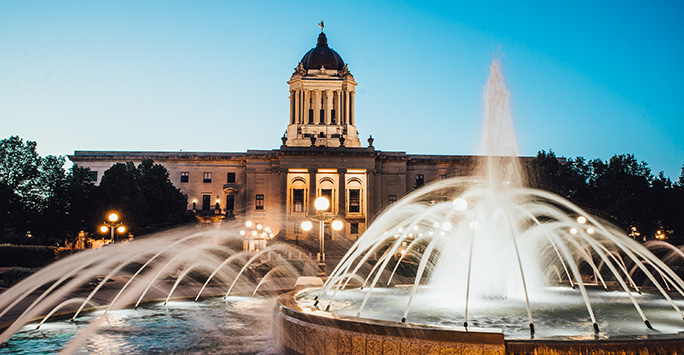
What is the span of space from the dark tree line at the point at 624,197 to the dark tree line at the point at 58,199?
37.3 m

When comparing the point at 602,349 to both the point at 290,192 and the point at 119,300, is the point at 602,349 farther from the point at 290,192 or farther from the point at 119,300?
the point at 290,192

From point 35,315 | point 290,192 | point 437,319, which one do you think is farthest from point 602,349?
point 290,192

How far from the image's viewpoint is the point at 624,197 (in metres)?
43.5

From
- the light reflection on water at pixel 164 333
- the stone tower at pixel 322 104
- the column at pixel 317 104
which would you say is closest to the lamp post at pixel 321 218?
the light reflection on water at pixel 164 333

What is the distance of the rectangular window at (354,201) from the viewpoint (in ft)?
234

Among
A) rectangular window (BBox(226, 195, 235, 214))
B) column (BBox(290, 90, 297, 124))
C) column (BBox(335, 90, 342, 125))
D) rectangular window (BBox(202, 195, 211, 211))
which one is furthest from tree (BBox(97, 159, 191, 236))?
column (BBox(335, 90, 342, 125))

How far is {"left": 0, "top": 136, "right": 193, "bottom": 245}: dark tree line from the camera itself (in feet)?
154

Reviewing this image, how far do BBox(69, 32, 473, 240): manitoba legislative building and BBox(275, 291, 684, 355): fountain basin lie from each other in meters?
54.5

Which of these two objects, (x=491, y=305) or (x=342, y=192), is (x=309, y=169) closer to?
(x=342, y=192)

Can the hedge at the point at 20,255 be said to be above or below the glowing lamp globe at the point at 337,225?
below

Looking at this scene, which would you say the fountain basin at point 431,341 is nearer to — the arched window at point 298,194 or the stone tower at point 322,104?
the arched window at point 298,194

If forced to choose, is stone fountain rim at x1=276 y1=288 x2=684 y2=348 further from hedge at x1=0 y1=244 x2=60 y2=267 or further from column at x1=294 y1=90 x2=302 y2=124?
column at x1=294 y1=90 x2=302 y2=124

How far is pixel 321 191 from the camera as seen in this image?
7319 centimetres

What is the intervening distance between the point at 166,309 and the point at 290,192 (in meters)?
57.5
